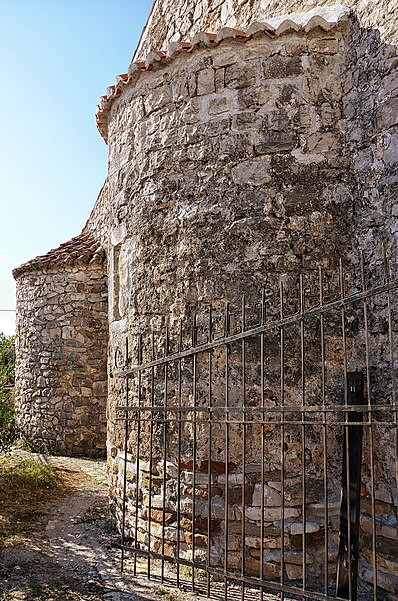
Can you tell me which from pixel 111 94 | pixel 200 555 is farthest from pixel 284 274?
pixel 111 94

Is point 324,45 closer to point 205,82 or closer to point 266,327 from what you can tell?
point 205,82

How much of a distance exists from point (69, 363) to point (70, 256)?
5.98 ft

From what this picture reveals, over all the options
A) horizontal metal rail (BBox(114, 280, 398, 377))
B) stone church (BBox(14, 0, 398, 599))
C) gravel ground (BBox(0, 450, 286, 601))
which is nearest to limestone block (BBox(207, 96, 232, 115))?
stone church (BBox(14, 0, 398, 599))

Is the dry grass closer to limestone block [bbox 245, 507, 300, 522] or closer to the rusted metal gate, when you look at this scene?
the rusted metal gate

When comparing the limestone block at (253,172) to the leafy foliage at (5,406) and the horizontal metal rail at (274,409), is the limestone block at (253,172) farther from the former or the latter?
the leafy foliage at (5,406)

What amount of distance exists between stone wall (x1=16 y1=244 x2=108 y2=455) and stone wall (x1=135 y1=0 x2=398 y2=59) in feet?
12.6

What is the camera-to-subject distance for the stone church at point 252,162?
3918mm

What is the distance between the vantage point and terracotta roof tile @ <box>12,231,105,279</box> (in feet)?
30.5

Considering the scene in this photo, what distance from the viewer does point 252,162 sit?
418 cm

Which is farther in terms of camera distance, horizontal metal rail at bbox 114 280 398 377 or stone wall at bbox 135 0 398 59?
stone wall at bbox 135 0 398 59

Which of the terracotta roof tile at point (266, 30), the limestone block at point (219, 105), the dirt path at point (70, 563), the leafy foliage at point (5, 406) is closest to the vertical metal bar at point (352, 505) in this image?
the dirt path at point (70, 563)

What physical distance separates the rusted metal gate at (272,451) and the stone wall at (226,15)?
5.84ft

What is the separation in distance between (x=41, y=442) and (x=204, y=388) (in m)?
6.07

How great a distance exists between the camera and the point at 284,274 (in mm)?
3982
